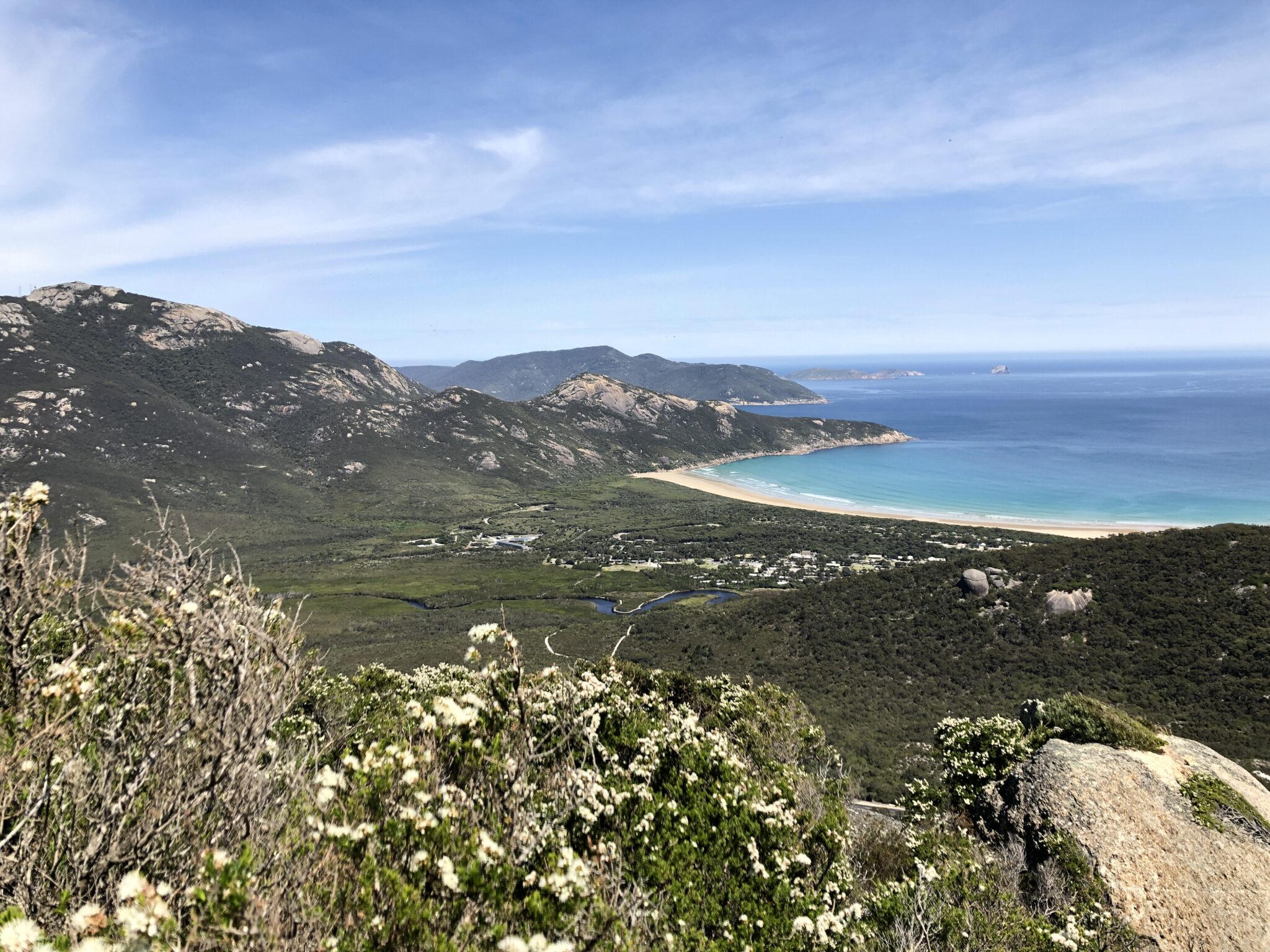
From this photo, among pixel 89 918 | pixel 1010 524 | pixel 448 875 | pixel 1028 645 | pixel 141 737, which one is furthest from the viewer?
pixel 1010 524

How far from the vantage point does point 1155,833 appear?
760 inches

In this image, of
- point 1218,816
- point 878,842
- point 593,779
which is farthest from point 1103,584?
point 593,779

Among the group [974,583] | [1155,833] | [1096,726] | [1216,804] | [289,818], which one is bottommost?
[974,583]

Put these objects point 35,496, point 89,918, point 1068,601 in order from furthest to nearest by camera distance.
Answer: point 1068,601
point 35,496
point 89,918

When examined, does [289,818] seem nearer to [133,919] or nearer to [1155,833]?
[133,919]

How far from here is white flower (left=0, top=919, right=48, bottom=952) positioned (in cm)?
343

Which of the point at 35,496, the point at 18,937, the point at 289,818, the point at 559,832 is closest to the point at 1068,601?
the point at 559,832

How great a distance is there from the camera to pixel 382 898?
19.1ft

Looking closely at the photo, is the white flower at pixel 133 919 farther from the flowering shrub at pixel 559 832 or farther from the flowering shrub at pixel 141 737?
the flowering shrub at pixel 559 832

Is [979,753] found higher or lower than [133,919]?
lower

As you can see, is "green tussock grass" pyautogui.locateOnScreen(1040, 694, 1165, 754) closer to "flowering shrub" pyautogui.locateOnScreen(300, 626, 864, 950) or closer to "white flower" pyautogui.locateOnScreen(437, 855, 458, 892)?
"flowering shrub" pyautogui.locateOnScreen(300, 626, 864, 950)

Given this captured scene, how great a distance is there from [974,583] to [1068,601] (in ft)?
29.9

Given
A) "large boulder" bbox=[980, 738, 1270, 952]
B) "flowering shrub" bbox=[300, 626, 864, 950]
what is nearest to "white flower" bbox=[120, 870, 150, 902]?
"flowering shrub" bbox=[300, 626, 864, 950]

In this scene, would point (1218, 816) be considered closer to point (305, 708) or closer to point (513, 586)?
point (305, 708)
